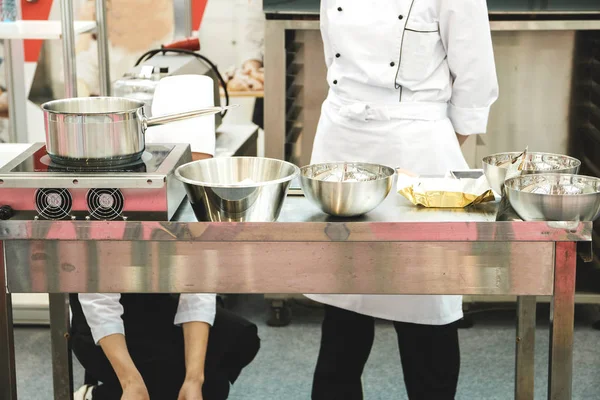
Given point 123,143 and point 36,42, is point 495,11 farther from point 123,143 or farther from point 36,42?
point 36,42

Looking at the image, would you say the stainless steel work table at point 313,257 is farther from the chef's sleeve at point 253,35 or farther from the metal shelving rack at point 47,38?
the chef's sleeve at point 253,35

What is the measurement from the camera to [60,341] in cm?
227

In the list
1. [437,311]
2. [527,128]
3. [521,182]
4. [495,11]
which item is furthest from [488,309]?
[521,182]

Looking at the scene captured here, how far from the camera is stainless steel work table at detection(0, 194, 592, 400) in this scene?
5.07 feet

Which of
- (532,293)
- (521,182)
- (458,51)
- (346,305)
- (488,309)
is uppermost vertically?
(458,51)

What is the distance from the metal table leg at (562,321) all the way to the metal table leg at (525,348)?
425mm

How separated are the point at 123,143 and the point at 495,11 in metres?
2.01

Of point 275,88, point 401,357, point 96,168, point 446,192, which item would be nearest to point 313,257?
point 446,192

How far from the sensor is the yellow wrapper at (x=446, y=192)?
5.51 ft

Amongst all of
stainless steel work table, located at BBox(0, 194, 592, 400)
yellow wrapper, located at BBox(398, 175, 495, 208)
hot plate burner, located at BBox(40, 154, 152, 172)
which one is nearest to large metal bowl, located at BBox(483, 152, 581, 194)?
yellow wrapper, located at BBox(398, 175, 495, 208)

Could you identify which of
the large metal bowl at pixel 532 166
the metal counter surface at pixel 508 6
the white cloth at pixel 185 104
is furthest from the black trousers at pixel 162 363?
the metal counter surface at pixel 508 6

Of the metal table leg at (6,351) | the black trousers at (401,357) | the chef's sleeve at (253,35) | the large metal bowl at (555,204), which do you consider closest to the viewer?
the large metal bowl at (555,204)

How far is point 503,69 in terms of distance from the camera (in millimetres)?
3635

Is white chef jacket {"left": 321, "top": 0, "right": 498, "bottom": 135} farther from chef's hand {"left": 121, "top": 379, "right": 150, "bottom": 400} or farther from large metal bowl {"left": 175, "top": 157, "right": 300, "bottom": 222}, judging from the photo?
chef's hand {"left": 121, "top": 379, "right": 150, "bottom": 400}
